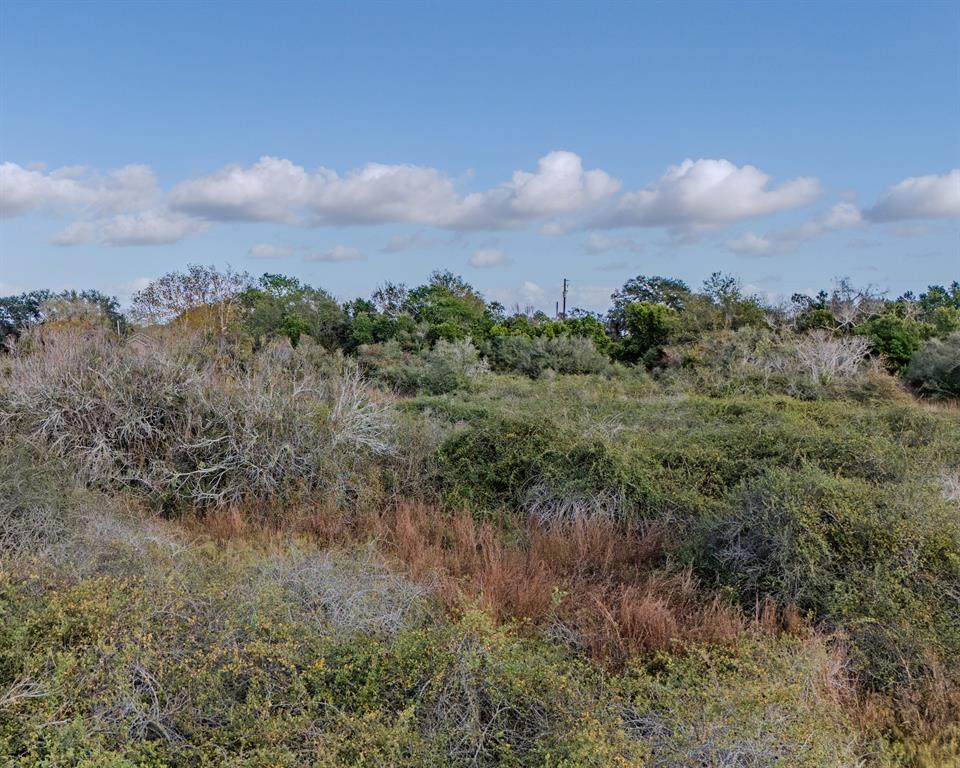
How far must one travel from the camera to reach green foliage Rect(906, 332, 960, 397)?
15.4 meters

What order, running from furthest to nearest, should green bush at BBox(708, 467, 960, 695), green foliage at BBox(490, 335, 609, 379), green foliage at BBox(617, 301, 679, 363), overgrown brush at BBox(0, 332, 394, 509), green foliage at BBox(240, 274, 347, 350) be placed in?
green foliage at BBox(240, 274, 347, 350) → green foliage at BBox(617, 301, 679, 363) → green foliage at BBox(490, 335, 609, 379) → overgrown brush at BBox(0, 332, 394, 509) → green bush at BBox(708, 467, 960, 695)

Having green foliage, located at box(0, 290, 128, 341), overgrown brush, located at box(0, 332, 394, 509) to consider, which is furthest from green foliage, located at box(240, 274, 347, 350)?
overgrown brush, located at box(0, 332, 394, 509)

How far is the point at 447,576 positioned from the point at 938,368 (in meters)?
14.9

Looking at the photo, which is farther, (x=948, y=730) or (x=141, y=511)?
(x=141, y=511)

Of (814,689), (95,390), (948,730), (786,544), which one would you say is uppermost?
(95,390)

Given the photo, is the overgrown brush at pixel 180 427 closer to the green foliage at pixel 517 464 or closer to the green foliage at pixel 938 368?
the green foliage at pixel 517 464

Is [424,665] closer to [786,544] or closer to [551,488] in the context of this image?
[786,544]

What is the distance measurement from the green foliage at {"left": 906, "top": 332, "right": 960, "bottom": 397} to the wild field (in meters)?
6.77

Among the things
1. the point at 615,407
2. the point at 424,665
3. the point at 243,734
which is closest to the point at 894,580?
the point at 424,665

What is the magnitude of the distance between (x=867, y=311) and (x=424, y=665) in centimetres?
2163

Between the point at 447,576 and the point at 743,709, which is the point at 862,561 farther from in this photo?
the point at 447,576

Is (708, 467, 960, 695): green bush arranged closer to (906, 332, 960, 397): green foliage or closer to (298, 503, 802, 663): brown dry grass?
(298, 503, 802, 663): brown dry grass

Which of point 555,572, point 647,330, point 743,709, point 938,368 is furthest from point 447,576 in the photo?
point 647,330

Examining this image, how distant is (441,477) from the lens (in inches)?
307
